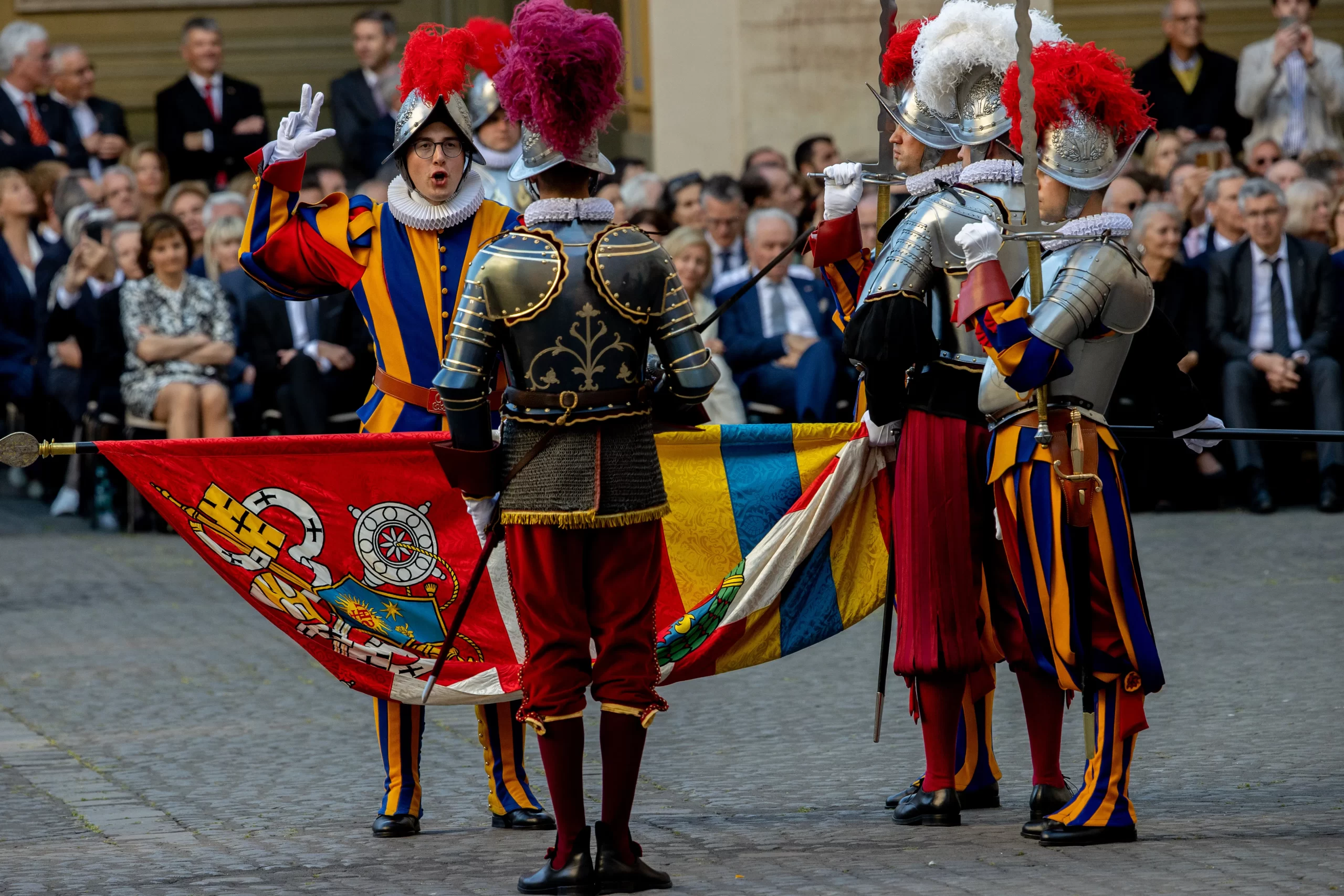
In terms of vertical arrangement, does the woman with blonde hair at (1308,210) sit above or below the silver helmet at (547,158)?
below

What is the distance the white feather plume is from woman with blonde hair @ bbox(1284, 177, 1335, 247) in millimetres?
7504

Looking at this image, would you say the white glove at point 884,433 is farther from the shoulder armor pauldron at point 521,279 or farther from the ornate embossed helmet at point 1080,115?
the shoulder armor pauldron at point 521,279

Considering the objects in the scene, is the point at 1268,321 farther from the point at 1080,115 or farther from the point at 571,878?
the point at 571,878

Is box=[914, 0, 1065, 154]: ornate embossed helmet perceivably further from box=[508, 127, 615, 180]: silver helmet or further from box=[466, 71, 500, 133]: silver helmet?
box=[466, 71, 500, 133]: silver helmet

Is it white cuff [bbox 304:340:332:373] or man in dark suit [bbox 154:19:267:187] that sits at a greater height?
man in dark suit [bbox 154:19:267:187]

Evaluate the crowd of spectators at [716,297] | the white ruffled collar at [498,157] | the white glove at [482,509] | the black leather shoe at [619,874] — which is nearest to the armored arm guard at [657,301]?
the white glove at [482,509]

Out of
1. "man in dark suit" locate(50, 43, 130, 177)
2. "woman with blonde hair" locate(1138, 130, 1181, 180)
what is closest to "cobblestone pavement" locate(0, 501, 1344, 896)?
"woman with blonde hair" locate(1138, 130, 1181, 180)

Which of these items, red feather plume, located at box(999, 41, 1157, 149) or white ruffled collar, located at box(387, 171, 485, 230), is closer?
red feather plume, located at box(999, 41, 1157, 149)

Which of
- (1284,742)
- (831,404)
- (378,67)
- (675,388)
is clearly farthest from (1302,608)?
(378,67)

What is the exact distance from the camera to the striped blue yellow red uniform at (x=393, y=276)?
→ 20.6ft

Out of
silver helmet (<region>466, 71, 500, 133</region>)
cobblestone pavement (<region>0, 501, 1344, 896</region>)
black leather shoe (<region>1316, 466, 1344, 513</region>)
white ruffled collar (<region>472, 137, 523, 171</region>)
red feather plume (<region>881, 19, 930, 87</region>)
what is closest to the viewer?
cobblestone pavement (<region>0, 501, 1344, 896</region>)

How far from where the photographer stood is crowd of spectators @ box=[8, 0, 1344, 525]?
1211cm

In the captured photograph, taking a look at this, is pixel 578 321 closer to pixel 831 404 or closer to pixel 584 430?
pixel 584 430

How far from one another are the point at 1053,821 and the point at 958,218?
1677 millimetres
